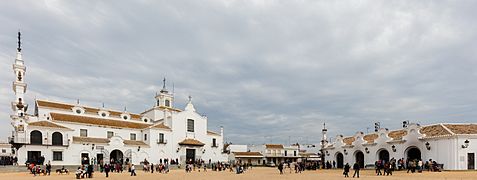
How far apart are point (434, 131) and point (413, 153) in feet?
8.96

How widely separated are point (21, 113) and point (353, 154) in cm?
3780

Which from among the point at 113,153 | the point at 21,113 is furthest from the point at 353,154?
the point at 21,113

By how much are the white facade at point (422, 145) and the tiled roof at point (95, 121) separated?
30.0m

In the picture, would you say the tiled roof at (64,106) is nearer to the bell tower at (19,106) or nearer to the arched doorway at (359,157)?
the bell tower at (19,106)

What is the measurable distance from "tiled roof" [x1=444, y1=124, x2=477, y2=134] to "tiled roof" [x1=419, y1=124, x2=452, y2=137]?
61cm

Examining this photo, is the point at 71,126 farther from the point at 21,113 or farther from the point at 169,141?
the point at 169,141

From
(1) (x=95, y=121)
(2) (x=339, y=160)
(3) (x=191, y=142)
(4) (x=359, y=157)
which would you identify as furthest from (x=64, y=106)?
(4) (x=359, y=157)

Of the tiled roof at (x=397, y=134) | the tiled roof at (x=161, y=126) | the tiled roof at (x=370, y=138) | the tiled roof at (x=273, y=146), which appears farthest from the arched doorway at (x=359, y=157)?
the tiled roof at (x=273, y=146)

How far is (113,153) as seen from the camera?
4500 centimetres

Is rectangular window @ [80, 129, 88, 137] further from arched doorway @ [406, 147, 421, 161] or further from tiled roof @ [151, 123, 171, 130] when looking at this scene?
arched doorway @ [406, 147, 421, 161]

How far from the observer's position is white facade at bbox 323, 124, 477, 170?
86.9 ft

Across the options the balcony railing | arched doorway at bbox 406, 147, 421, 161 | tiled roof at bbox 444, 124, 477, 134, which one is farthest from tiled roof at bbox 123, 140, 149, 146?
tiled roof at bbox 444, 124, 477, 134

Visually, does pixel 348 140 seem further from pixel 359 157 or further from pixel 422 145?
pixel 422 145

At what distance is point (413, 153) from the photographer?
30734 mm
